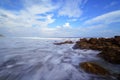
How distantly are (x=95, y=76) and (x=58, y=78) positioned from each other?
61.0 inches

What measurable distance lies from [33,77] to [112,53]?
5321mm

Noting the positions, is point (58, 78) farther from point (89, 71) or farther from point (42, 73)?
point (89, 71)

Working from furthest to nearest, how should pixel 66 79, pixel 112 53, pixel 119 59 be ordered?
1. pixel 112 53
2. pixel 119 59
3. pixel 66 79

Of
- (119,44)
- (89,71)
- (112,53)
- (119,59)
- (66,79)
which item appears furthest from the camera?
(119,44)

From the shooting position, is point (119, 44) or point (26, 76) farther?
point (119, 44)

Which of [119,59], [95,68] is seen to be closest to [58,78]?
[95,68]

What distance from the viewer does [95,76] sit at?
4.43m

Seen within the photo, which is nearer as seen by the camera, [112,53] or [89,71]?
[89,71]

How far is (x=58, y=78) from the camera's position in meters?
4.38

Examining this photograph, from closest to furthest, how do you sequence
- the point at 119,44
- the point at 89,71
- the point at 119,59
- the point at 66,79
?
1. the point at 66,79
2. the point at 89,71
3. the point at 119,59
4. the point at 119,44

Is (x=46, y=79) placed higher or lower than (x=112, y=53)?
lower

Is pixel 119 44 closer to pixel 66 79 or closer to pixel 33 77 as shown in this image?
pixel 66 79

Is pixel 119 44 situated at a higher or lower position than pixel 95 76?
higher

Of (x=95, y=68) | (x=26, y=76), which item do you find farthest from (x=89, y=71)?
(x=26, y=76)
